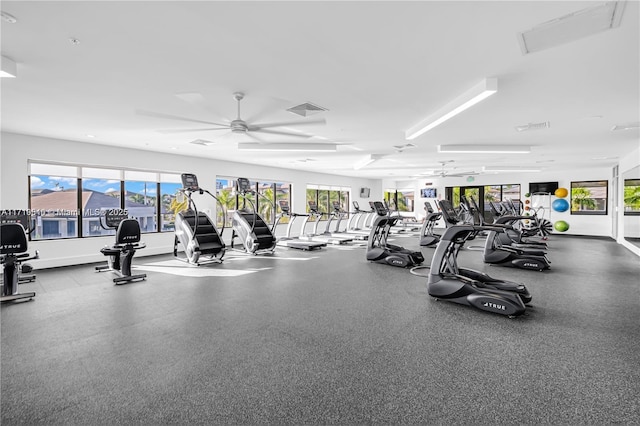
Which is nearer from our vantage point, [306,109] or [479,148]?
[306,109]

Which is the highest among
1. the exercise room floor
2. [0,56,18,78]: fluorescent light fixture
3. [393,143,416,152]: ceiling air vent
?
[393,143,416,152]: ceiling air vent

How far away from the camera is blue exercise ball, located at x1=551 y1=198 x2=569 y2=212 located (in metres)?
12.3

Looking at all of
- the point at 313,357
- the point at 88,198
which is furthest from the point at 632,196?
the point at 88,198

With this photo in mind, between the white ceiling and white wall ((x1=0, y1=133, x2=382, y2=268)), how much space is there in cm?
55

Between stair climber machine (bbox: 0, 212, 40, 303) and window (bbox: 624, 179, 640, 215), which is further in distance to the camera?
window (bbox: 624, 179, 640, 215)

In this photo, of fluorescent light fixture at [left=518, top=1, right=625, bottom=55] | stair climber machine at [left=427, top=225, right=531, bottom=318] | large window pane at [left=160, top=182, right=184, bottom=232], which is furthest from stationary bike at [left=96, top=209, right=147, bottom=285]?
fluorescent light fixture at [left=518, top=1, right=625, bottom=55]

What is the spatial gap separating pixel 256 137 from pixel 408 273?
12.7ft

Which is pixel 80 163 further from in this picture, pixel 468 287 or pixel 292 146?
pixel 468 287

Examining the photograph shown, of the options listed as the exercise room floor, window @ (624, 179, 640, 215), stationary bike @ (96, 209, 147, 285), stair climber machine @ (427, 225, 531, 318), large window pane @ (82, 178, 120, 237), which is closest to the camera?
the exercise room floor

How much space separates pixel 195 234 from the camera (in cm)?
646

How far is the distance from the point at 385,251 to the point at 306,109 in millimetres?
3447

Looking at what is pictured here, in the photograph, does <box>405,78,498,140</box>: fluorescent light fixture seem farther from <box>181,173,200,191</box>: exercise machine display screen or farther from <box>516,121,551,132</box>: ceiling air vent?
<box>181,173,200,191</box>: exercise machine display screen

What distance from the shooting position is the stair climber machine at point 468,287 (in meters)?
3.47

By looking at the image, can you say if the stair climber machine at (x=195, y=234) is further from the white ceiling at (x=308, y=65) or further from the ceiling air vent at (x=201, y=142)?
the white ceiling at (x=308, y=65)
